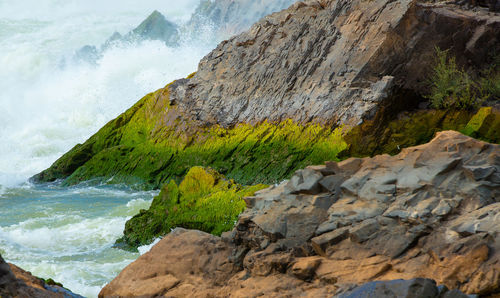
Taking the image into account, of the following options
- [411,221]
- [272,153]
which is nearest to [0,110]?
[272,153]

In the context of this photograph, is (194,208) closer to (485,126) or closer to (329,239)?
(329,239)

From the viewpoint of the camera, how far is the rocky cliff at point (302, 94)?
12.6 m

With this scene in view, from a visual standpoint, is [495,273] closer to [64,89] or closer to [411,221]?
[411,221]

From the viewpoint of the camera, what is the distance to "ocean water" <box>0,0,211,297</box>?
30.3ft

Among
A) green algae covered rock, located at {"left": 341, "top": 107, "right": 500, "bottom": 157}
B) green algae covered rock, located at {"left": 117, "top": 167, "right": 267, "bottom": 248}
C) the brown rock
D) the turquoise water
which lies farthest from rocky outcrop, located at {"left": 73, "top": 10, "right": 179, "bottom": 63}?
the brown rock

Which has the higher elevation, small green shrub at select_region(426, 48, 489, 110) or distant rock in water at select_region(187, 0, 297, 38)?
distant rock in water at select_region(187, 0, 297, 38)

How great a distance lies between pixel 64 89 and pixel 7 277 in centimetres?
2306

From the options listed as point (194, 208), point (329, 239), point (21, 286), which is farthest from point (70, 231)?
point (329, 239)

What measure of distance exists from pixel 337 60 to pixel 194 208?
6.14 meters

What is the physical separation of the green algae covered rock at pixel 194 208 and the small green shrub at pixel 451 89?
18.3 ft

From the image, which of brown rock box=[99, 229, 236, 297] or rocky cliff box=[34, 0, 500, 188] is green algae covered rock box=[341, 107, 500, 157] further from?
brown rock box=[99, 229, 236, 297]

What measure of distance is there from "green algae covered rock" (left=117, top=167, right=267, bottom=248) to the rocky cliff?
9.82 feet

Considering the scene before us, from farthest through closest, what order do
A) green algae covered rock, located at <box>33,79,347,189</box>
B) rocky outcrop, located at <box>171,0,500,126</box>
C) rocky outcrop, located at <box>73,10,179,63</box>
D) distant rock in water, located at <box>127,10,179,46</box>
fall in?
distant rock in water, located at <box>127,10,179,46</box>, rocky outcrop, located at <box>73,10,179,63</box>, rocky outcrop, located at <box>171,0,500,126</box>, green algae covered rock, located at <box>33,79,347,189</box>

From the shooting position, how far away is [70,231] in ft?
34.7
